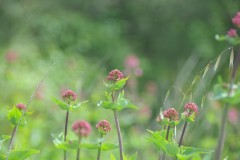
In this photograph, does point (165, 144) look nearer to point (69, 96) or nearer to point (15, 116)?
point (69, 96)

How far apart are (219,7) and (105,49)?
5.23 ft

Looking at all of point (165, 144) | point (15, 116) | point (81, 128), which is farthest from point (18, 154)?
point (165, 144)

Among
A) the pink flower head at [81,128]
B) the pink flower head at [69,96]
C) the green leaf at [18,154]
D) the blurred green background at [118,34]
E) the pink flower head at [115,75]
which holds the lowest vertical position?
the green leaf at [18,154]

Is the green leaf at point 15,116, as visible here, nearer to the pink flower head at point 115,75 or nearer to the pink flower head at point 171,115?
the pink flower head at point 115,75

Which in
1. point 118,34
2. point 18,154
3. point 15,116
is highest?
point 118,34

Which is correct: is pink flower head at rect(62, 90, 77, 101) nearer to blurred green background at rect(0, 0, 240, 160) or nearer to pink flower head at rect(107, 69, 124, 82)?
pink flower head at rect(107, 69, 124, 82)

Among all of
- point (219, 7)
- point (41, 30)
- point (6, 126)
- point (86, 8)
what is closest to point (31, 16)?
point (41, 30)

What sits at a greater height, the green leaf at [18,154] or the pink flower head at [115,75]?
the pink flower head at [115,75]

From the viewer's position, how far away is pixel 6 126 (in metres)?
3.34

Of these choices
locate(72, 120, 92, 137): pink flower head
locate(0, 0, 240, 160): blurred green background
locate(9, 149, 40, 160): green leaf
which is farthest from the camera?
locate(0, 0, 240, 160): blurred green background

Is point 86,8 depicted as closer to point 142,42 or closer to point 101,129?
point 142,42

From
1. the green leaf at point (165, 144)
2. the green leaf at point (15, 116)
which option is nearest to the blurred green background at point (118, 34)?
the green leaf at point (15, 116)

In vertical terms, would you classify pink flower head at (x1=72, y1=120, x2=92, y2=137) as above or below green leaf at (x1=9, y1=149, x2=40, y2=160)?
above

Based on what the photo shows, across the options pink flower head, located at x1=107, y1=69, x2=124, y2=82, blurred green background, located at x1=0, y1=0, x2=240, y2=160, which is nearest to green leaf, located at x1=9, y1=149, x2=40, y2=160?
pink flower head, located at x1=107, y1=69, x2=124, y2=82
